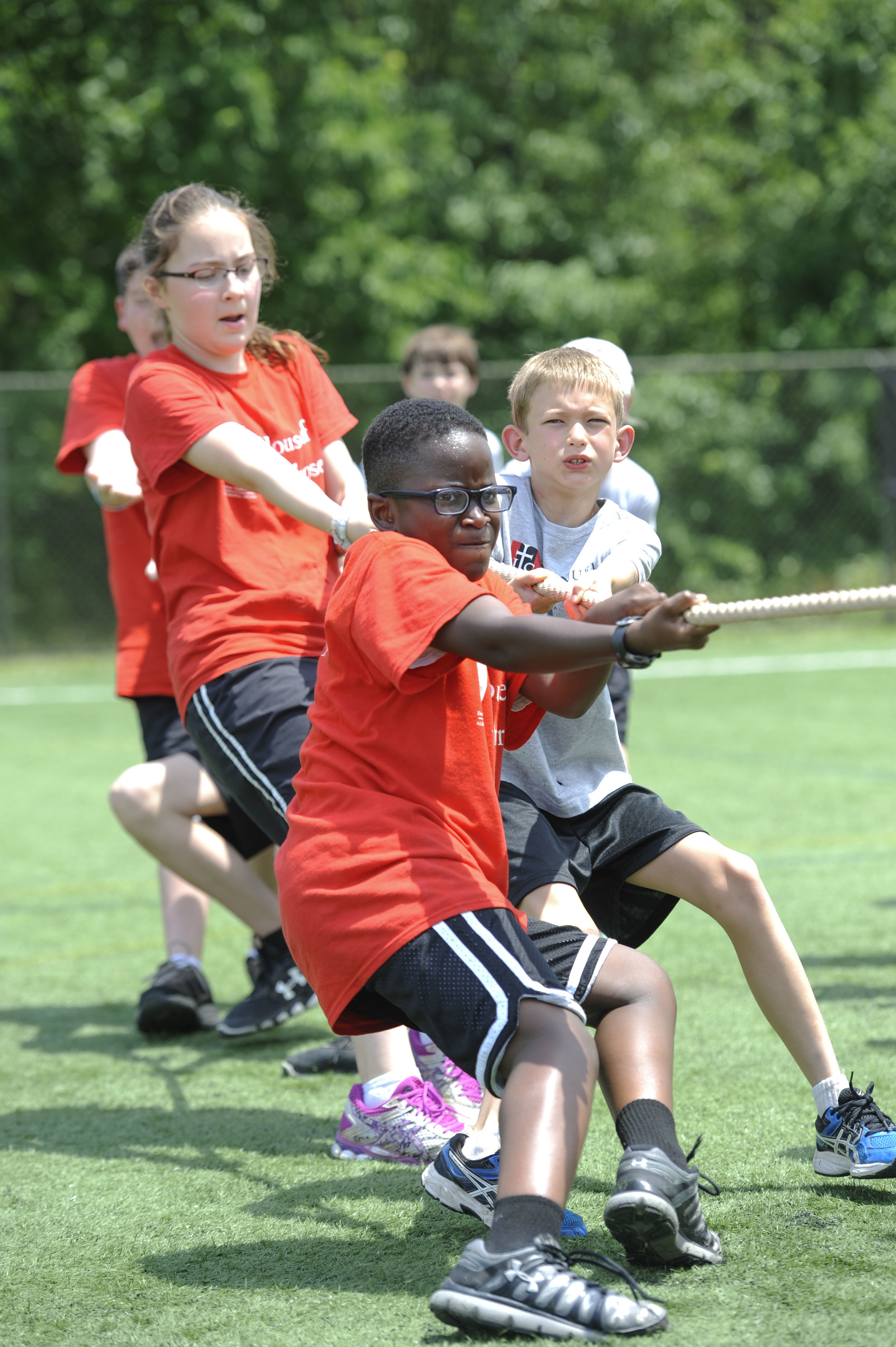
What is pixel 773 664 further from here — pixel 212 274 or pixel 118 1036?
pixel 212 274

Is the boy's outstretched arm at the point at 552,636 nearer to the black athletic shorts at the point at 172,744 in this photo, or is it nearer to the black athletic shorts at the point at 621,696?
the black athletic shorts at the point at 621,696

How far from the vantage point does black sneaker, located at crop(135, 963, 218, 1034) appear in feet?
14.5

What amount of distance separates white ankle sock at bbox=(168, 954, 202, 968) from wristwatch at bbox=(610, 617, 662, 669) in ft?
8.57

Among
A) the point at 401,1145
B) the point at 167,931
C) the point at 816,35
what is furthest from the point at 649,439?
the point at 401,1145

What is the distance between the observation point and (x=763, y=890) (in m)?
2.97

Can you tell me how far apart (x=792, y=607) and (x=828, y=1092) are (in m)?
1.22

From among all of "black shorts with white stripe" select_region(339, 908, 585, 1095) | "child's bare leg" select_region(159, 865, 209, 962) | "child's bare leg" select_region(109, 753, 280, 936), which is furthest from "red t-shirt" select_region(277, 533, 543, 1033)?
"child's bare leg" select_region(159, 865, 209, 962)

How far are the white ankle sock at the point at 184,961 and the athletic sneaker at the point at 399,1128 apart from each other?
1.30m

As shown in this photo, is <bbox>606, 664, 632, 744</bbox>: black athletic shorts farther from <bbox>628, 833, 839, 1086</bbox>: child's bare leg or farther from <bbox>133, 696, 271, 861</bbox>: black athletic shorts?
<bbox>133, 696, 271, 861</bbox>: black athletic shorts

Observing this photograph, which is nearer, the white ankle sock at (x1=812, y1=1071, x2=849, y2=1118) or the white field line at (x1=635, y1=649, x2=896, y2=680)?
the white ankle sock at (x1=812, y1=1071, x2=849, y2=1118)

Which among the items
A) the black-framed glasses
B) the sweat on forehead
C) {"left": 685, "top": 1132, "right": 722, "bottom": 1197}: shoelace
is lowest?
{"left": 685, "top": 1132, "right": 722, "bottom": 1197}: shoelace

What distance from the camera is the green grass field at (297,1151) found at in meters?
2.49

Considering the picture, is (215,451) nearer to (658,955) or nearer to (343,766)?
(343,766)

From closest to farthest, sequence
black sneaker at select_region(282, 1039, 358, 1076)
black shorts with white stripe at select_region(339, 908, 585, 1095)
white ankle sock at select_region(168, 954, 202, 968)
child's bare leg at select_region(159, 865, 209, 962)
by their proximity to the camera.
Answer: black shorts with white stripe at select_region(339, 908, 585, 1095), black sneaker at select_region(282, 1039, 358, 1076), white ankle sock at select_region(168, 954, 202, 968), child's bare leg at select_region(159, 865, 209, 962)
